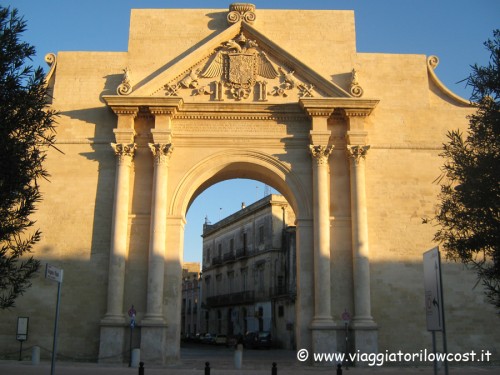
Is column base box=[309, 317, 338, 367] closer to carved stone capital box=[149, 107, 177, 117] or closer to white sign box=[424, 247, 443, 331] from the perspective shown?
carved stone capital box=[149, 107, 177, 117]

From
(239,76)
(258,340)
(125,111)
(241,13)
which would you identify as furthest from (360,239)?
(258,340)

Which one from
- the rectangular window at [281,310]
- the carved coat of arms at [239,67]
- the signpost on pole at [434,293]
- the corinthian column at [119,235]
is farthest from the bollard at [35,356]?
the rectangular window at [281,310]

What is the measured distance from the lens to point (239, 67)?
21.6m

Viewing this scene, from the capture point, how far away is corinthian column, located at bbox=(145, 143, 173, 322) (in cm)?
1938

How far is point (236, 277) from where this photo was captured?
4656cm

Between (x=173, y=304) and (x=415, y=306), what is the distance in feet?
26.8

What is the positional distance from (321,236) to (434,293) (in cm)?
1074

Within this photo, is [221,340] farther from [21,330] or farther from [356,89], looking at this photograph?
[356,89]

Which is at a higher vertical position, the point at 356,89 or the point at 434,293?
the point at 356,89

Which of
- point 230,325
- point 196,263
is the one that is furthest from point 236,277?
point 196,263

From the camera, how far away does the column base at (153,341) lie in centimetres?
1875
